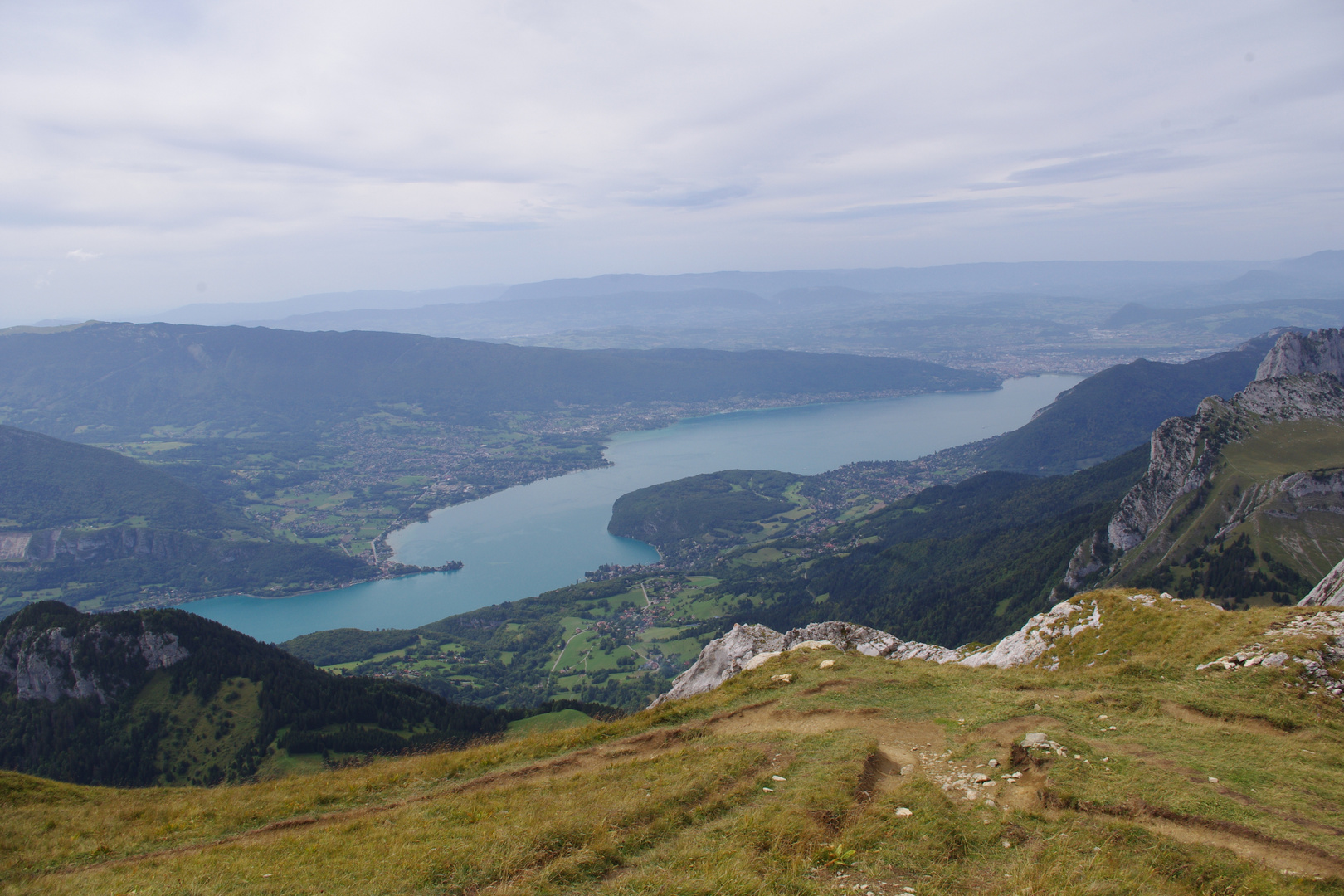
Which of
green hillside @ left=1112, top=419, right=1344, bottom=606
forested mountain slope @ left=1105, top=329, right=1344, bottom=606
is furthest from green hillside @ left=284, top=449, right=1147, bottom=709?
green hillside @ left=1112, top=419, right=1344, bottom=606

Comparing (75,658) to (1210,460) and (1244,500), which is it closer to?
(1244,500)

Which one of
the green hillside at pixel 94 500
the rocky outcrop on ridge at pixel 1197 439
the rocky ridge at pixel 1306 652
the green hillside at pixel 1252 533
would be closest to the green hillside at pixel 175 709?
the rocky ridge at pixel 1306 652

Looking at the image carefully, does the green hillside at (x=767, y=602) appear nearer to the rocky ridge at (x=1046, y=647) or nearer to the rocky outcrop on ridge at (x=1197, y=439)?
the rocky outcrop on ridge at (x=1197, y=439)

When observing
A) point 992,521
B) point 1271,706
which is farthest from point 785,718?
point 992,521

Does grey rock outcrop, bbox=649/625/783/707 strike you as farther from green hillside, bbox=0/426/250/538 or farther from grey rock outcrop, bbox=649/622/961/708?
green hillside, bbox=0/426/250/538

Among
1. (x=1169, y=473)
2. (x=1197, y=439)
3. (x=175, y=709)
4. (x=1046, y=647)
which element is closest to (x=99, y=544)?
(x=175, y=709)
